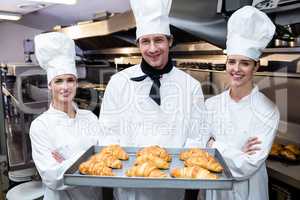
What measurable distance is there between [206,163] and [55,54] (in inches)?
33.8

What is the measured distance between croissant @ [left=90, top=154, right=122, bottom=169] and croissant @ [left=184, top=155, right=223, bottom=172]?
268mm

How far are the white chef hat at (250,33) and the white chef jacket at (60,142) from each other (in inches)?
30.8

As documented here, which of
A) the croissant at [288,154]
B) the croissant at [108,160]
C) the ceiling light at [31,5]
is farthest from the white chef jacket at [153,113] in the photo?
the ceiling light at [31,5]

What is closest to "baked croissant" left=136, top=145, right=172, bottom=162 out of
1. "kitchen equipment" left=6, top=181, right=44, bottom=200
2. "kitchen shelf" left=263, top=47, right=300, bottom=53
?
"kitchen shelf" left=263, top=47, right=300, bottom=53

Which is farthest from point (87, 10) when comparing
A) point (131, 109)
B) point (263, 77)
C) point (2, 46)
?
point (131, 109)

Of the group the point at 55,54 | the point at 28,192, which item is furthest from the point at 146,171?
the point at 28,192

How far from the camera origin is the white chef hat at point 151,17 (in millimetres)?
1247

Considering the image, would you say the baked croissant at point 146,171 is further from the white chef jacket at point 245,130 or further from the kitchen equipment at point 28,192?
the kitchen equipment at point 28,192

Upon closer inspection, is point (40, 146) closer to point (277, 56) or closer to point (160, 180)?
point (160, 180)

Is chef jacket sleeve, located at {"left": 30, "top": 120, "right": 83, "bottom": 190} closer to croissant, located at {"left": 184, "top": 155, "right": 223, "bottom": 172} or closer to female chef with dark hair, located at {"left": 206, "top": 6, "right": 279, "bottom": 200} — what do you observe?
croissant, located at {"left": 184, "top": 155, "right": 223, "bottom": 172}

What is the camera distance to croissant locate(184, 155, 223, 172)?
103 cm

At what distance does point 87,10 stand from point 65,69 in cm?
406

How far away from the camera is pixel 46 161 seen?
122 cm

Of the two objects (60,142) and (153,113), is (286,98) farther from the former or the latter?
(60,142)
